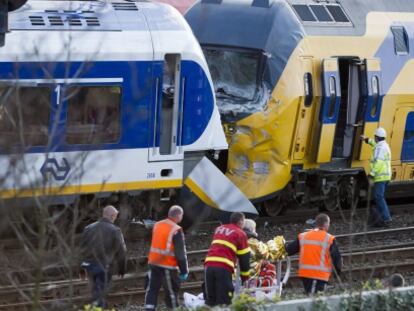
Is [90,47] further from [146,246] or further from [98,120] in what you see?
[146,246]

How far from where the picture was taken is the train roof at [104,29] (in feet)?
47.9

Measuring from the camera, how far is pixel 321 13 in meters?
19.1

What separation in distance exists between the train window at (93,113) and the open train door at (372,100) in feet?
16.5

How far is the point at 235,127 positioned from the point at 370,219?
278 centimetres

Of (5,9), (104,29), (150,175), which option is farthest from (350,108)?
(5,9)

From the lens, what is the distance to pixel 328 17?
19125 millimetres

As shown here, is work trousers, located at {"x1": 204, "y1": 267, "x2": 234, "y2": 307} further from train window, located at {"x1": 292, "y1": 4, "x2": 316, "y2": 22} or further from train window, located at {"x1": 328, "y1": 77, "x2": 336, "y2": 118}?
train window, located at {"x1": 292, "y1": 4, "x2": 316, "y2": 22}

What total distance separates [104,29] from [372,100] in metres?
5.37

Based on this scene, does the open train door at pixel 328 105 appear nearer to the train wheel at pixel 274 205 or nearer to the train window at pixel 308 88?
the train window at pixel 308 88

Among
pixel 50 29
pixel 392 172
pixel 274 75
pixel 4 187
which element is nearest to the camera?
pixel 4 187

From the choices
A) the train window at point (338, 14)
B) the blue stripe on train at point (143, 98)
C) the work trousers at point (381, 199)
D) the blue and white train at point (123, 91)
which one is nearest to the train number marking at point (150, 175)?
the blue and white train at point (123, 91)

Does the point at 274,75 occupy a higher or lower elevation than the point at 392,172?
higher

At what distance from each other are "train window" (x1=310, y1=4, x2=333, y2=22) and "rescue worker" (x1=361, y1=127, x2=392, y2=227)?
6.53 feet

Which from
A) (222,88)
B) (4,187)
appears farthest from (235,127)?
(4,187)
